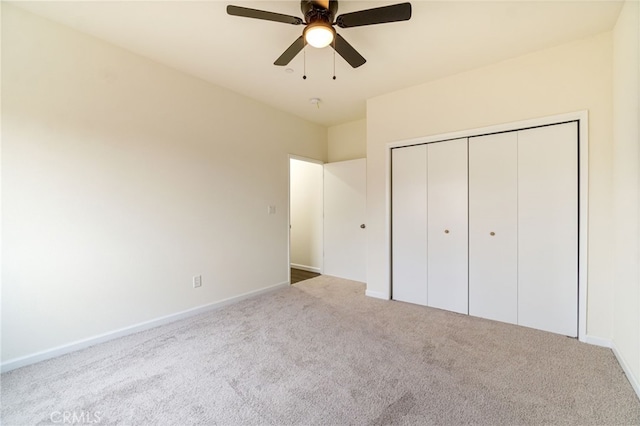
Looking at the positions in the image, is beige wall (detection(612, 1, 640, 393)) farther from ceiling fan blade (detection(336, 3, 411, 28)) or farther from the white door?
the white door

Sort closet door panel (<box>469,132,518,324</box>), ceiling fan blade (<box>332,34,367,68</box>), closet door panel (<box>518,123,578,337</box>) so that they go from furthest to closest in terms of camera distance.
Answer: closet door panel (<box>469,132,518,324</box>)
closet door panel (<box>518,123,578,337</box>)
ceiling fan blade (<box>332,34,367,68</box>)

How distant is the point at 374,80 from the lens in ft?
10.3

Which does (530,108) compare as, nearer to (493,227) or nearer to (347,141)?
(493,227)

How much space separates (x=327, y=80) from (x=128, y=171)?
7.68 feet

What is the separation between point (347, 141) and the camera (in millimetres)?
4723

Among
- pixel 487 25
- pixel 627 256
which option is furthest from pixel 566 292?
pixel 487 25

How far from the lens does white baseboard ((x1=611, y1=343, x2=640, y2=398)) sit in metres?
1.71

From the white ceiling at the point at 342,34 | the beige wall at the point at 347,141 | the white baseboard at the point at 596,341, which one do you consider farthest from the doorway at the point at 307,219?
the white baseboard at the point at 596,341

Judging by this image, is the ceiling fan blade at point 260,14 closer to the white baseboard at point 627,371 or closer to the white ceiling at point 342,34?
the white ceiling at point 342,34

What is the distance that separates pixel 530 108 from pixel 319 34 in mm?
2242

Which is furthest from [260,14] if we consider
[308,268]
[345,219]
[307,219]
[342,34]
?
[308,268]

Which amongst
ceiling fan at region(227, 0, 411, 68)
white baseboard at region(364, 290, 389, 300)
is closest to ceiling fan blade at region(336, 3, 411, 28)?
ceiling fan at region(227, 0, 411, 68)

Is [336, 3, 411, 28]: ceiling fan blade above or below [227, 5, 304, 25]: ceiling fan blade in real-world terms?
below

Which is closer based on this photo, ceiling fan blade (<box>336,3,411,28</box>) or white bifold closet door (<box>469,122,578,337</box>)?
ceiling fan blade (<box>336,3,411,28</box>)
